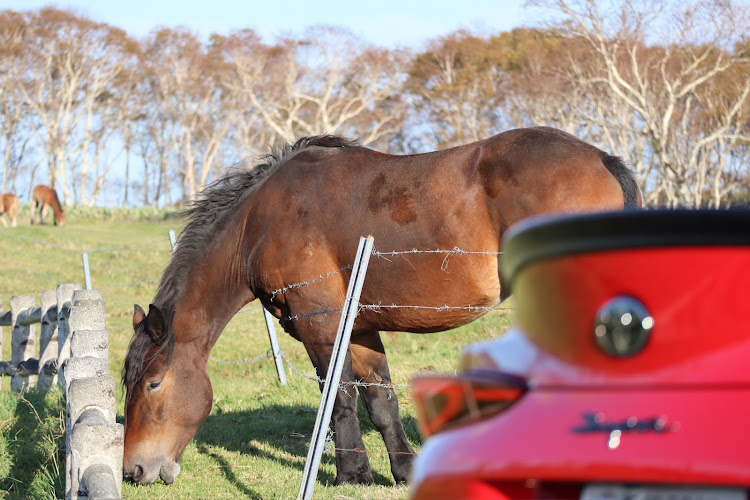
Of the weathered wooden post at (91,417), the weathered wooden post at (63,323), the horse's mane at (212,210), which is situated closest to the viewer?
the weathered wooden post at (91,417)

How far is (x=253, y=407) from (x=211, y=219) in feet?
8.29

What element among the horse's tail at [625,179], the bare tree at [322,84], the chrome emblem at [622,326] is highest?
the bare tree at [322,84]

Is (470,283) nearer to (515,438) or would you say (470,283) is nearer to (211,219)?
(211,219)

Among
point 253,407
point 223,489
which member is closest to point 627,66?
point 253,407

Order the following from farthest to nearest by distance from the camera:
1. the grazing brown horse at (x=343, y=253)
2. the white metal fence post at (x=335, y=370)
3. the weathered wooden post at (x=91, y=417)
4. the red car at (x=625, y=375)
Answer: the grazing brown horse at (x=343, y=253), the white metal fence post at (x=335, y=370), the weathered wooden post at (x=91, y=417), the red car at (x=625, y=375)

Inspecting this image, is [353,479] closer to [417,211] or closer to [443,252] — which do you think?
[443,252]

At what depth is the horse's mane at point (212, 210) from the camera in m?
5.92

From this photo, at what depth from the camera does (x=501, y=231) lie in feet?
17.1

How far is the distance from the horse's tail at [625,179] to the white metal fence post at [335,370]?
1594 mm

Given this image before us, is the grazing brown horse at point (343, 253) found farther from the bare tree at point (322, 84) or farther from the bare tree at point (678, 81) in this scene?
the bare tree at point (322, 84)

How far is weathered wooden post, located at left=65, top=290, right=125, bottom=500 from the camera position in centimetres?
321

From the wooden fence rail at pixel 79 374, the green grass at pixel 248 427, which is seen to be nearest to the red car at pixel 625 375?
the wooden fence rail at pixel 79 374

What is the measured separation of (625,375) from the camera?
1.48 metres

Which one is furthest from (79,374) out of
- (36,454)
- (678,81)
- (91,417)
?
(678,81)
